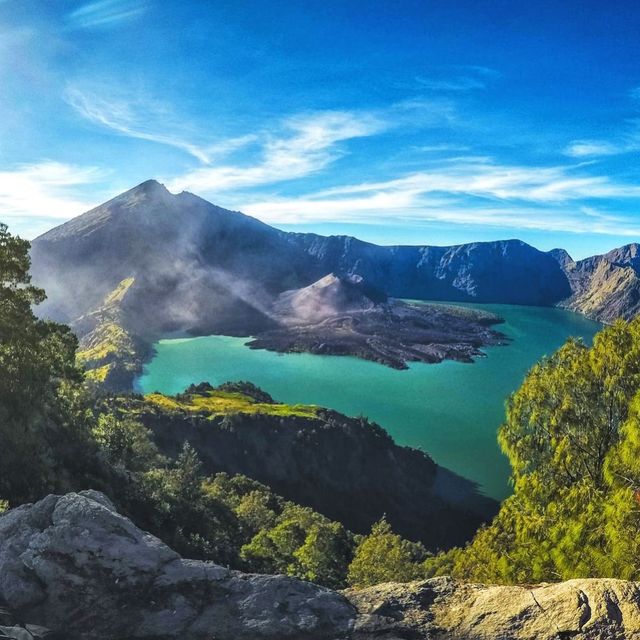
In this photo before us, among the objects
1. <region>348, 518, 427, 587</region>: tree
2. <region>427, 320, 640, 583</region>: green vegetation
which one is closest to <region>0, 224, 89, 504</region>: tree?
<region>427, 320, 640, 583</region>: green vegetation

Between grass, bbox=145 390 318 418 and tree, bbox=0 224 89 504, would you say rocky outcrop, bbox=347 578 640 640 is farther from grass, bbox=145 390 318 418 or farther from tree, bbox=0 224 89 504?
grass, bbox=145 390 318 418

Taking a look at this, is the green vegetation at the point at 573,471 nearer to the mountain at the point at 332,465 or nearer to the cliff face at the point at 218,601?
the cliff face at the point at 218,601

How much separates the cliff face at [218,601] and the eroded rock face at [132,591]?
0.9 inches

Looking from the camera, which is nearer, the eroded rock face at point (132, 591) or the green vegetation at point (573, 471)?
the eroded rock face at point (132, 591)

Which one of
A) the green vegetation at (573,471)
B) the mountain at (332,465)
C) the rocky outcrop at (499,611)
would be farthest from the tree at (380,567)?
the mountain at (332,465)

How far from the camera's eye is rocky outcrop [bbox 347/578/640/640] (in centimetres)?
924

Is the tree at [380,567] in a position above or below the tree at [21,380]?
below

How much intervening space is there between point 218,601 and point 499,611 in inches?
226

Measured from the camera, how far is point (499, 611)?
10266mm

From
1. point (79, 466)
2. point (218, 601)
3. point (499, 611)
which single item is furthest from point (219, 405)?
point (499, 611)

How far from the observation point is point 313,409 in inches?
6452

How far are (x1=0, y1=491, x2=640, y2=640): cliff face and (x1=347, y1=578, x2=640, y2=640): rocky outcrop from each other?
21mm

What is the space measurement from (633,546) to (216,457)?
121 meters

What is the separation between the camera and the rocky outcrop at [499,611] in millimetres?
9242
